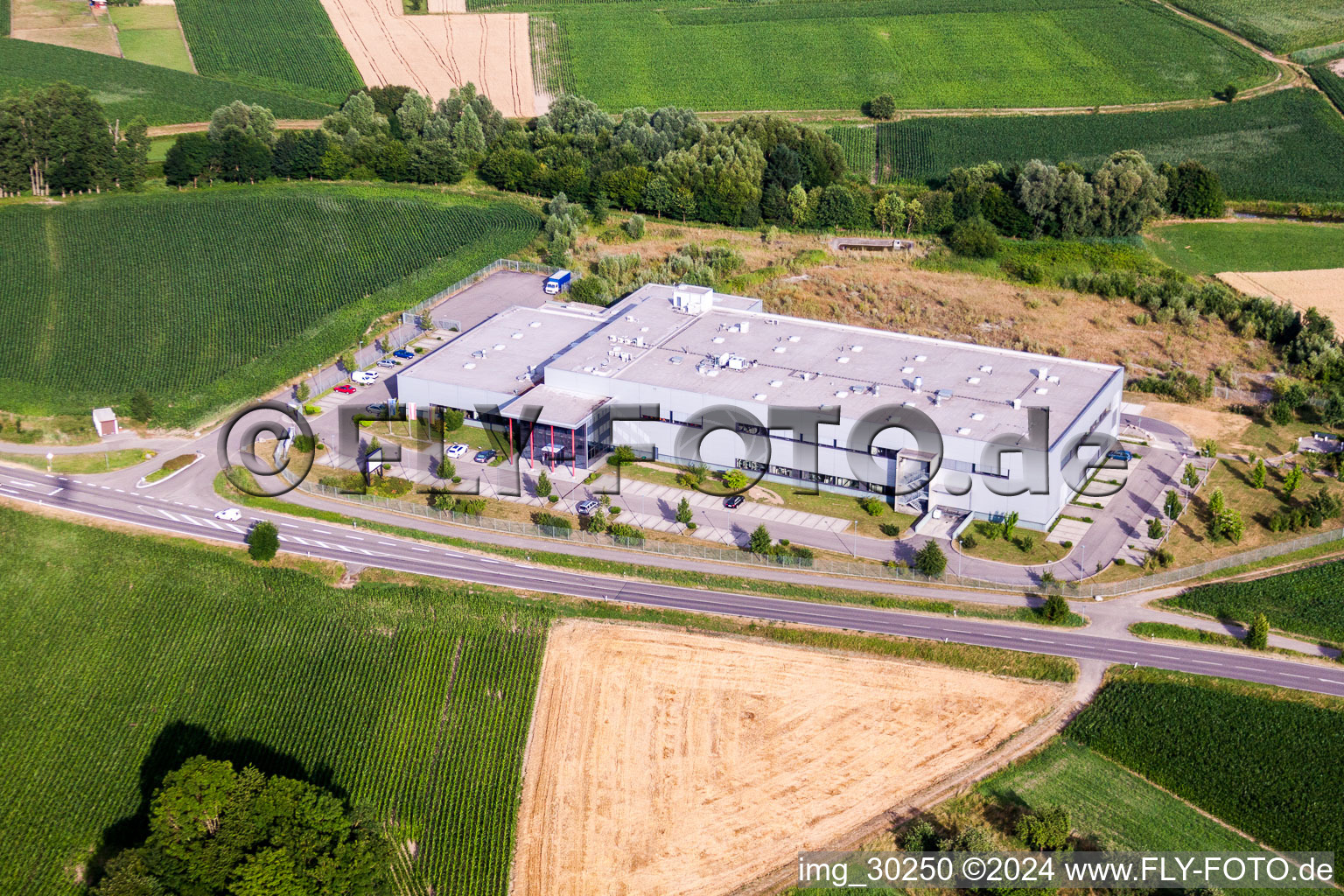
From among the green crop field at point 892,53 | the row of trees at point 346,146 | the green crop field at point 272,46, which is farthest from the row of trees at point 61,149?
the green crop field at point 892,53

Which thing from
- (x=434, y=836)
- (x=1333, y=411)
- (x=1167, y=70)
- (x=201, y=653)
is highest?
(x=1167, y=70)

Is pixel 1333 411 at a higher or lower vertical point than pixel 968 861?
higher

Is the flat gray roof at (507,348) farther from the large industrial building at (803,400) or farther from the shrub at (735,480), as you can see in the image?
the shrub at (735,480)

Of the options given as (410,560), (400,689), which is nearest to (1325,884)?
(400,689)

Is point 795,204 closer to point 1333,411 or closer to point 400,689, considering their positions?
point 1333,411

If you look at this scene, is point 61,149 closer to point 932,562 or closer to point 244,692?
point 244,692

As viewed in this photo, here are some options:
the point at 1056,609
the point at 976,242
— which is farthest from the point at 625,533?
the point at 976,242
